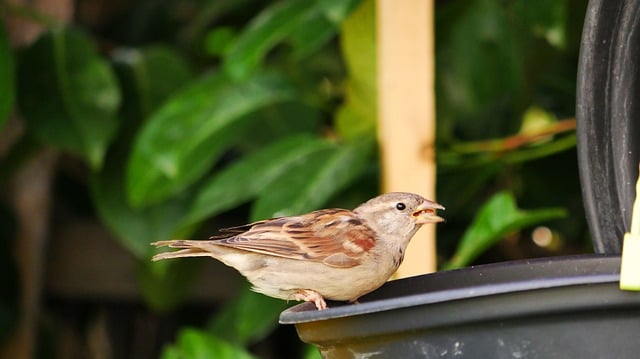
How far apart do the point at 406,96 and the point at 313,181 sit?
0.35 metres

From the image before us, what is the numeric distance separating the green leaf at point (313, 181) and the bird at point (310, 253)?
758 mm

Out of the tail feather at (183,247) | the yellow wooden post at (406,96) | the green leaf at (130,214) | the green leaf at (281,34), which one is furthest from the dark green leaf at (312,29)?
the tail feather at (183,247)

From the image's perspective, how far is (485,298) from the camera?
51.9 inches

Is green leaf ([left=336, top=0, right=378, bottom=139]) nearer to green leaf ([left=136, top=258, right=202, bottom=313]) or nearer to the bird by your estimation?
green leaf ([left=136, top=258, right=202, bottom=313])

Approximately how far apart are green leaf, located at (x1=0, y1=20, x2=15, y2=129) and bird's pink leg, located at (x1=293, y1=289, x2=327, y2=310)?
5.01ft

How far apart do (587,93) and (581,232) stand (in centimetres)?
256

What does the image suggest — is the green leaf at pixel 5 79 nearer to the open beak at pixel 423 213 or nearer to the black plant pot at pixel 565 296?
the open beak at pixel 423 213

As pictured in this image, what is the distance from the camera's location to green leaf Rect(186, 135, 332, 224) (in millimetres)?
3307

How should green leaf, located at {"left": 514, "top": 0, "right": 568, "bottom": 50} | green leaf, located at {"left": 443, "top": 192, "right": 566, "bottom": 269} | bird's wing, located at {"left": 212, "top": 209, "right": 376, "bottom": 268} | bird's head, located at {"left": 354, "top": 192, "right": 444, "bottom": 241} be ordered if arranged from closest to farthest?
bird's wing, located at {"left": 212, "top": 209, "right": 376, "bottom": 268}
bird's head, located at {"left": 354, "top": 192, "right": 444, "bottom": 241}
green leaf, located at {"left": 443, "top": 192, "right": 566, "bottom": 269}
green leaf, located at {"left": 514, "top": 0, "right": 568, "bottom": 50}

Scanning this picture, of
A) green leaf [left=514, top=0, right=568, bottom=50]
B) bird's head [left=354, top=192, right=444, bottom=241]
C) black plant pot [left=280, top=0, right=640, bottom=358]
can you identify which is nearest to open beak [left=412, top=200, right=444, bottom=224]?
bird's head [left=354, top=192, right=444, bottom=241]

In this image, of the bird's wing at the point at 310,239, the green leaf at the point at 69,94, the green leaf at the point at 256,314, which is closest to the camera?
the bird's wing at the point at 310,239

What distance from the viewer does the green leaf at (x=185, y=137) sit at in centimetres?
338

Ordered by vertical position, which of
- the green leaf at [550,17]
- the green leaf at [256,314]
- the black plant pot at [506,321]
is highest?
the green leaf at [550,17]

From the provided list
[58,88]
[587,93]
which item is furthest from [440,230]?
[587,93]
